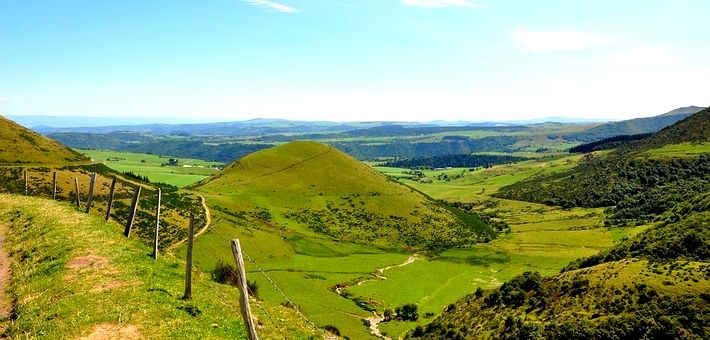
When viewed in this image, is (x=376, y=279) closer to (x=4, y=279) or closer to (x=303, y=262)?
(x=303, y=262)

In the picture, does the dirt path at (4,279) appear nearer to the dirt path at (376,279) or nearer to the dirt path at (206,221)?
the dirt path at (206,221)

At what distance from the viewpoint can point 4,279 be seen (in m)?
30.1

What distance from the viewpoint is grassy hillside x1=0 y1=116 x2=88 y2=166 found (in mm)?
132750

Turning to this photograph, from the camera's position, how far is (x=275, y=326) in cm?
3328

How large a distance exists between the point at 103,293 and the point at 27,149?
145m

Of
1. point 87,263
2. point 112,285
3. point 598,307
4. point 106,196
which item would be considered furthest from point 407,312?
point 112,285

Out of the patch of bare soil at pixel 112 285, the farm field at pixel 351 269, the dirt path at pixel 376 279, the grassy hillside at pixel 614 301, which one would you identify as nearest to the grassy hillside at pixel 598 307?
the grassy hillside at pixel 614 301

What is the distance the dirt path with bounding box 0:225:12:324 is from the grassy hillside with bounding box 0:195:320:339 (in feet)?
1.27

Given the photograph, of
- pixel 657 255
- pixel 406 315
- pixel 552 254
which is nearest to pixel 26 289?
pixel 406 315

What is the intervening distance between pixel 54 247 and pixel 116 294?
12462 mm

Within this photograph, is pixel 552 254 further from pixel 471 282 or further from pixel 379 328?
pixel 379 328

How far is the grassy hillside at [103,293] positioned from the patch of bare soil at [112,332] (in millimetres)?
44

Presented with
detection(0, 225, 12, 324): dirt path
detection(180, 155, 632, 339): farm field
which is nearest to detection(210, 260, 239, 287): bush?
detection(0, 225, 12, 324): dirt path

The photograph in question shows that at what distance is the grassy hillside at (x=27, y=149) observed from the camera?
436 feet
